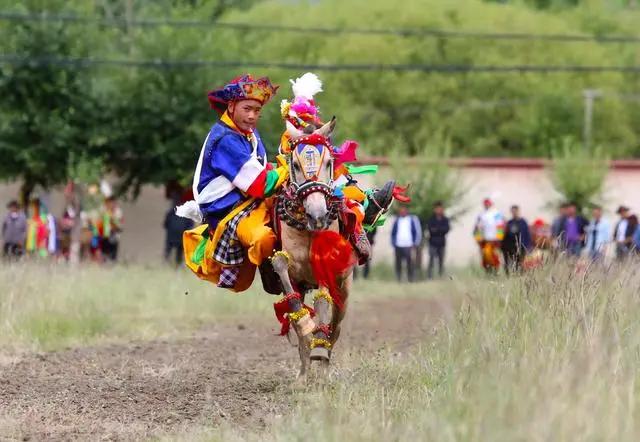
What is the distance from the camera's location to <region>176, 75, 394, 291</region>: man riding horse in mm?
10203

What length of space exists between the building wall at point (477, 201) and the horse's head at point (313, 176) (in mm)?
24548

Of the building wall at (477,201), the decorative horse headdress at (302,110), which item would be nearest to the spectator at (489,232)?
the building wall at (477,201)

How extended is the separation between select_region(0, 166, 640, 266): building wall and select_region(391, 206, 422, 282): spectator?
6.46 metres

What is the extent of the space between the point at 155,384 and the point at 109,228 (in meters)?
18.0

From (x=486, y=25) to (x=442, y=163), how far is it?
2385cm

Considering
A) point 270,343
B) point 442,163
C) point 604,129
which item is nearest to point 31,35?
point 442,163

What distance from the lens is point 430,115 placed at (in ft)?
173

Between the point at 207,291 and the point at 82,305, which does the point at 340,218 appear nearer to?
the point at 82,305

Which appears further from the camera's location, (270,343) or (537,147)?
(537,147)

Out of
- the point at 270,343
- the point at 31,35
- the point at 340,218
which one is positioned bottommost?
the point at 270,343

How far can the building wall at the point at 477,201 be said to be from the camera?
114ft

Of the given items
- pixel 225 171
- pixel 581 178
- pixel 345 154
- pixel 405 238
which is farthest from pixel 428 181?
pixel 225 171

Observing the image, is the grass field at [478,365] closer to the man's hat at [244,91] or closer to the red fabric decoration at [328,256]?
the red fabric decoration at [328,256]

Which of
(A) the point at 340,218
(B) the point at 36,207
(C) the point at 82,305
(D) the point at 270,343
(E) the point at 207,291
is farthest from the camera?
(B) the point at 36,207
